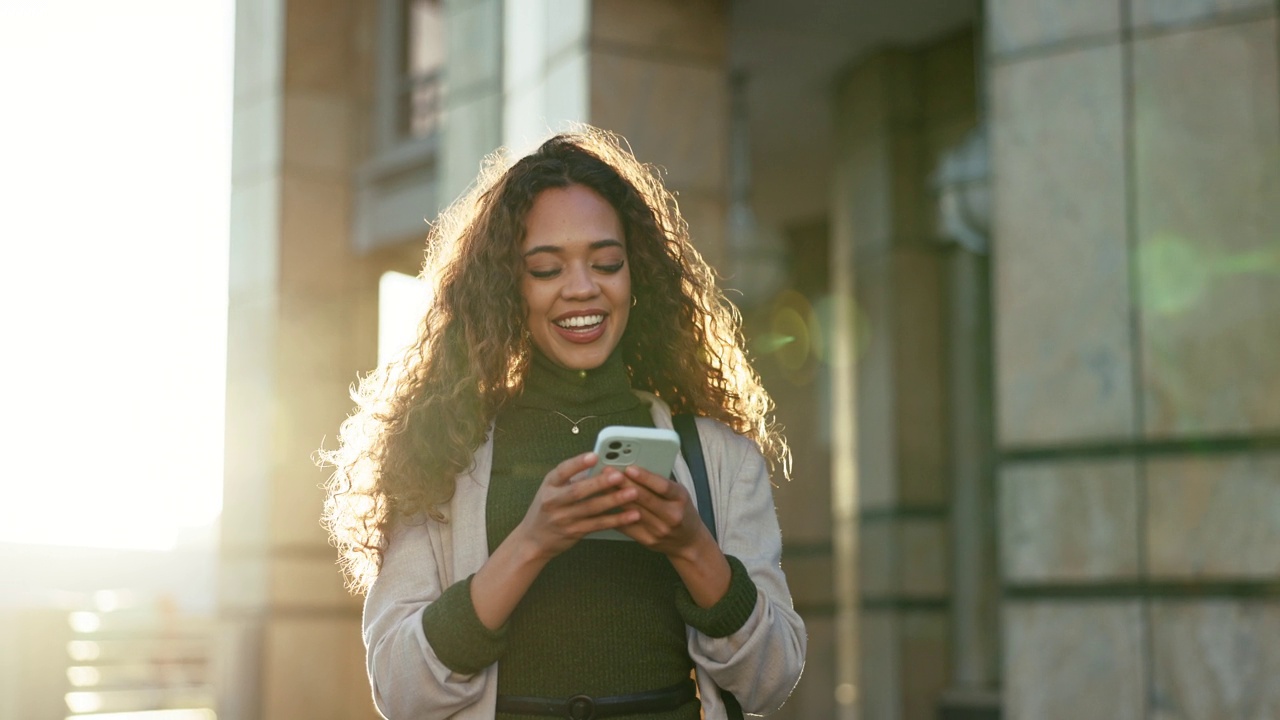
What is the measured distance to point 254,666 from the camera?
1255 cm

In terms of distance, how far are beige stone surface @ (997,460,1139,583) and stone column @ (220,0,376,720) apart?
27.1ft

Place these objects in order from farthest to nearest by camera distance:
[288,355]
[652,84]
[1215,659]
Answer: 1. [288,355]
2. [652,84]
3. [1215,659]

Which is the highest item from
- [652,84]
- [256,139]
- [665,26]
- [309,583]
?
[256,139]

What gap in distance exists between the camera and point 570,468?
2.33 meters

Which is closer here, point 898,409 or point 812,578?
point 898,409

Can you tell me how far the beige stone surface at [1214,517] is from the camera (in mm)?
5027

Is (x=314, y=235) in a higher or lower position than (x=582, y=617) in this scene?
higher

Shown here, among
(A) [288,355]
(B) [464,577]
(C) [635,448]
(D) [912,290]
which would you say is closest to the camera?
(C) [635,448]

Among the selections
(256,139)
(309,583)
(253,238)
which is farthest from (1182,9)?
(256,139)

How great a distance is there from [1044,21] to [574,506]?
4.03 meters

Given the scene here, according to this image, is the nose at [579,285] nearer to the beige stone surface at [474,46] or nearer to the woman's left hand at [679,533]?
the woman's left hand at [679,533]

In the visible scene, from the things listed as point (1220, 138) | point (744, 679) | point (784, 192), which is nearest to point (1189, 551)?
point (1220, 138)

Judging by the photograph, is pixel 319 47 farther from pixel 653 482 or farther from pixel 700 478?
pixel 653 482

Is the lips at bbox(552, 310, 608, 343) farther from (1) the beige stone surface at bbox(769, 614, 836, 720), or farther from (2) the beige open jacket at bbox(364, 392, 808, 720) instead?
(1) the beige stone surface at bbox(769, 614, 836, 720)
